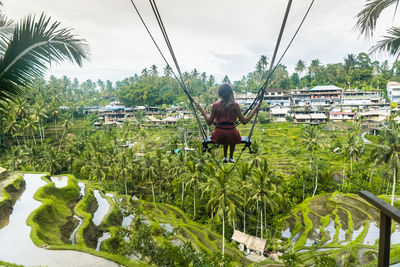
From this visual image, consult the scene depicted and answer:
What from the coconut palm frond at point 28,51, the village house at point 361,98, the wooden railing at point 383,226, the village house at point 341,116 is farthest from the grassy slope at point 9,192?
the village house at point 361,98

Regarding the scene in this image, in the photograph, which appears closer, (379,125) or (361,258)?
(361,258)

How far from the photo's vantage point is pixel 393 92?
197 ft

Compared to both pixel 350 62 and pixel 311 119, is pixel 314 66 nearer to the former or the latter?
→ pixel 350 62

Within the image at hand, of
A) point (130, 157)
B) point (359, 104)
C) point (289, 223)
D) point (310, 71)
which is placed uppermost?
point (310, 71)

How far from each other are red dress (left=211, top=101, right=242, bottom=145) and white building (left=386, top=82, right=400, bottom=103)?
7147 cm

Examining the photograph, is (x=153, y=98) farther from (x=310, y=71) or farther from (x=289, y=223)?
(x=289, y=223)

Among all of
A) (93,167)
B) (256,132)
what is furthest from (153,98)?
(93,167)

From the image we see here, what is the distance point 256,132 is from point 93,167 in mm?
32589

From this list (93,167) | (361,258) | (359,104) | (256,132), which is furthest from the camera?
(359,104)

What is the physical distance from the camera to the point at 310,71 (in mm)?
84125

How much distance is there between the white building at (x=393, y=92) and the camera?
193 feet

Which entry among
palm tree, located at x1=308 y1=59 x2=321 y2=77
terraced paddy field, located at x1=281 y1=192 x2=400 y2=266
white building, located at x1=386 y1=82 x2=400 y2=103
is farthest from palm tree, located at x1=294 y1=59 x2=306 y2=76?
terraced paddy field, located at x1=281 y1=192 x2=400 y2=266

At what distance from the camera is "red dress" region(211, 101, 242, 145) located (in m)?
4.32

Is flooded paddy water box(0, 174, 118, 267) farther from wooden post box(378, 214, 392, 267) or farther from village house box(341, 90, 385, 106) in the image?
village house box(341, 90, 385, 106)
